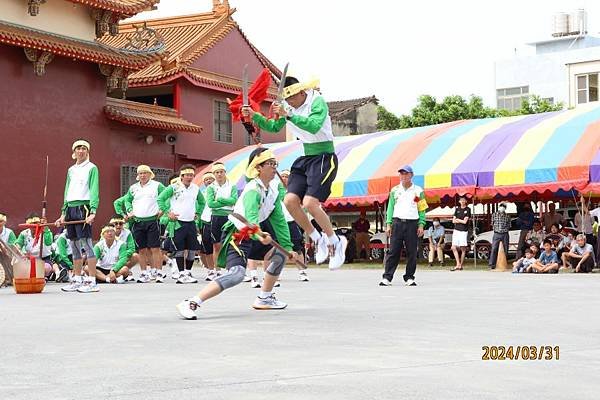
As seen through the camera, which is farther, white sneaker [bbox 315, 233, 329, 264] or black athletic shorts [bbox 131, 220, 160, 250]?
black athletic shorts [bbox 131, 220, 160, 250]

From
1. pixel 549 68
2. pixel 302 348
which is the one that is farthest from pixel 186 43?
pixel 549 68

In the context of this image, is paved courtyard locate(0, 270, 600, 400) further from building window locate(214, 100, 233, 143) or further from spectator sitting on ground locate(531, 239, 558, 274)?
building window locate(214, 100, 233, 143)

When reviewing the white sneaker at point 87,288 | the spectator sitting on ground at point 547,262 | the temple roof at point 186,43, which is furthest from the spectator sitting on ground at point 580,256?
the temple roof at point 186,43

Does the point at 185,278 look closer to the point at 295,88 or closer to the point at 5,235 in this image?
the point at 5,235

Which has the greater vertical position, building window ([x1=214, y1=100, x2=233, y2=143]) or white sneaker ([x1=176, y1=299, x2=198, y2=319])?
building window ([x1=214, y1=100, x2=233, y2=143])

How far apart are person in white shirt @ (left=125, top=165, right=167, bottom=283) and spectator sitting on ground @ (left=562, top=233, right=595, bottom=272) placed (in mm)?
8782

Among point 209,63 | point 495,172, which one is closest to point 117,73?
point 209,63

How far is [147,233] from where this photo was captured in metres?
17.5

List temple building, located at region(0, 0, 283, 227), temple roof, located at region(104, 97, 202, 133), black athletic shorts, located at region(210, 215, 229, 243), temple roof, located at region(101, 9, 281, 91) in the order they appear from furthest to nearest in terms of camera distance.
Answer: temple roof, located at region(101, 9, 281, 91) → temple roof, located at region(104, 97, 202, 133) → temple building, located at region(0, 0, 283, 227) → black athletic shorts, located at region(210, 215, 229, 243)

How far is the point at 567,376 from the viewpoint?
19.0 ft

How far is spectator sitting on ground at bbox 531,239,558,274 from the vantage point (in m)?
20.5

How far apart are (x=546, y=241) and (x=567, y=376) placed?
53.0ft

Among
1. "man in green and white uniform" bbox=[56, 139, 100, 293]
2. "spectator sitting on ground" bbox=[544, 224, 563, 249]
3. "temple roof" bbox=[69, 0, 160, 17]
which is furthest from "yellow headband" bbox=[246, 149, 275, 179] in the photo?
"temple roof" bbox=[69, 0, 160, 17]

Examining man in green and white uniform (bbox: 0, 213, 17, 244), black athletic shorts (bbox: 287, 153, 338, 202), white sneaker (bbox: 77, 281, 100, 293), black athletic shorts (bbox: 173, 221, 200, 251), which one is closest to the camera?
black athletic shorts (bbox: 287, 153, 338, 202)
